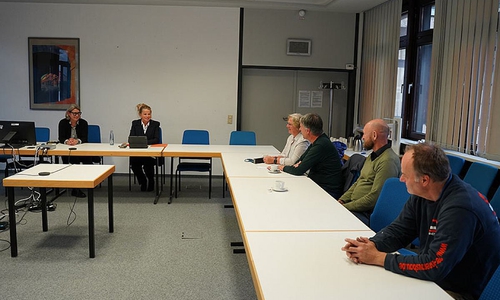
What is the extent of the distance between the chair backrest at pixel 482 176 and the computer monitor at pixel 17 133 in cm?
465

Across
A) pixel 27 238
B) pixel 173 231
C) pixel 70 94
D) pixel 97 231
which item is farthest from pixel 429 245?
pixel 70 94

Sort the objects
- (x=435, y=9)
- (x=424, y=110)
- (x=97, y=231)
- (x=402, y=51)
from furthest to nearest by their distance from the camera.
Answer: (x=402, y=51), (x=424, y=110), (x=435, y=9), (x=97, y=231)

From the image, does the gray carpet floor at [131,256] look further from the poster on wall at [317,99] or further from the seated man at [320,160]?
the poster on wall at [317,99]

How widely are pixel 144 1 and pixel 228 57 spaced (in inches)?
60.1

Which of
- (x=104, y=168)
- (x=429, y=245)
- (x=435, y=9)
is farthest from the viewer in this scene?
(x=435, y=9)

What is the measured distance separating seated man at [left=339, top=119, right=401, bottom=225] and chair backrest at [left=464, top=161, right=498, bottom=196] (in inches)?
36.8

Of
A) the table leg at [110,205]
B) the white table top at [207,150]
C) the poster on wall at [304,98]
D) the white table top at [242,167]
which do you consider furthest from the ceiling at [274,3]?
the table leg at [110,205]

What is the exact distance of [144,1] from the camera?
6262 millimetres

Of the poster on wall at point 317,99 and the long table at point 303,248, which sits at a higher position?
the poster on wall at point 317,99

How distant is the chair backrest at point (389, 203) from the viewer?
2508 mm

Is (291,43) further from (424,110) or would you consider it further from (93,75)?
(93,75)

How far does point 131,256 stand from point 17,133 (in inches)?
95.6

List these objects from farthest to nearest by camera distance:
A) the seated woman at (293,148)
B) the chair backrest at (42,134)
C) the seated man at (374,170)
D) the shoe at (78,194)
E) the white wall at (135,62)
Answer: the white wall at (135,62) → the chair backrest at (42,134) → the shoe at (78,194) → the seated woman at (293,148) → the seated man at (374,170)

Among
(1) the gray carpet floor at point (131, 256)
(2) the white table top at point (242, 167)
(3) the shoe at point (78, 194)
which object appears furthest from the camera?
(3) the shoe at point (78, 194)
